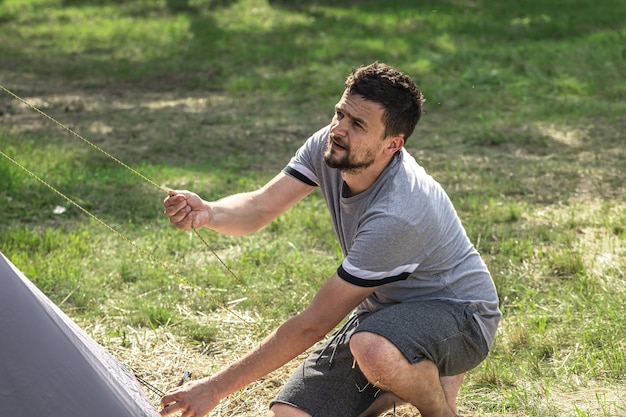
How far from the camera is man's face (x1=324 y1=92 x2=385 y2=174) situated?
3.33 meters

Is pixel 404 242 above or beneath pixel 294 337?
above

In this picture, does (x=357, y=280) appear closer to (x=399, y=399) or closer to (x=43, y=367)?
(x=399, y=399)

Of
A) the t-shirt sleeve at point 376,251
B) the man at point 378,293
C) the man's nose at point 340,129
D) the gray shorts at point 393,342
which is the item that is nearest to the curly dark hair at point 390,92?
the man at point 378,293

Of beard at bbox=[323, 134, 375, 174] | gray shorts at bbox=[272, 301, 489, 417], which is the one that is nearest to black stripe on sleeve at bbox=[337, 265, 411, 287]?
gray shorts at bbox=[272, 301, 489, 417]

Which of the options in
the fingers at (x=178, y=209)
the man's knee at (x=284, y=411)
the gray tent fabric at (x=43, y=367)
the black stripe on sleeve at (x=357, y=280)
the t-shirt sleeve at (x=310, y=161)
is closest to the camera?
the gray tent fabric at (x=43, y=367)

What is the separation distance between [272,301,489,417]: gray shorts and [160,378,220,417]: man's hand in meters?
0.48

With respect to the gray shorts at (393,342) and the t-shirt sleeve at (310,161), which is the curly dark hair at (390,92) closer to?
the t-shirt sleeve at (310,161)

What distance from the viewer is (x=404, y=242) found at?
322 cm

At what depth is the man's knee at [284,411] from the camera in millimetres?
3441

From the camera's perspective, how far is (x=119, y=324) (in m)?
4.62

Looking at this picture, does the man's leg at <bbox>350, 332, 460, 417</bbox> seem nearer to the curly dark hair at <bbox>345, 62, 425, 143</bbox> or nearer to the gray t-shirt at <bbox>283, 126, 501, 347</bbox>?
the gray t-shirt at <bbox>283, 126, 501, 347</bbox>

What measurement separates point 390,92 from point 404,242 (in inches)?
22.4

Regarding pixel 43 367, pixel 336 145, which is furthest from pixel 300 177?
pixel 43 367

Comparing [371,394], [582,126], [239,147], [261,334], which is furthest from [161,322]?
[582,126]
